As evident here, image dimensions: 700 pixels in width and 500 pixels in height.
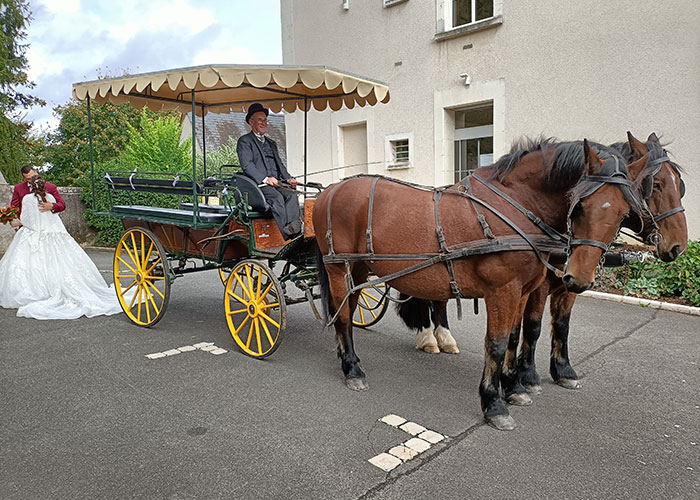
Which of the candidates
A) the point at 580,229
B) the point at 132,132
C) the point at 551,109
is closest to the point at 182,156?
the point at 132,132

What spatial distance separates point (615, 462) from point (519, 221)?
4.95 ft

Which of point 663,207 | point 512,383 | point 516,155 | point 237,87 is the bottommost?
point 512,383

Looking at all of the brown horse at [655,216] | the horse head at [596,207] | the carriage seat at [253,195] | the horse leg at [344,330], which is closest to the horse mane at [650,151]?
the brown horse at [655,216]

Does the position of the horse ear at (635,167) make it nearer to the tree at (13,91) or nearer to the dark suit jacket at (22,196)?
the dark suit jacket at (22,196)

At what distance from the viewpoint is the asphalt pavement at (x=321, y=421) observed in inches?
107

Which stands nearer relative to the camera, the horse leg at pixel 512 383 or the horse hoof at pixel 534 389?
the horse leg at pixel 512 383

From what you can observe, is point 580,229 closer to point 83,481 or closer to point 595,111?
point 83,481

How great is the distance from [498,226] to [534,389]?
1.47 meters

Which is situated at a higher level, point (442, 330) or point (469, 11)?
point (469, 11)

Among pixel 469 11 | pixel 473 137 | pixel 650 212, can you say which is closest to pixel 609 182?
pixel 650 212

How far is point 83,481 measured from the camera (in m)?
2.74

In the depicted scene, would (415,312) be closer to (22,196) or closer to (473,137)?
(22,196)

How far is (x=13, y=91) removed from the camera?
2558 cm

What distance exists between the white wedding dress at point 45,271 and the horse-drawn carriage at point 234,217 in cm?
78
